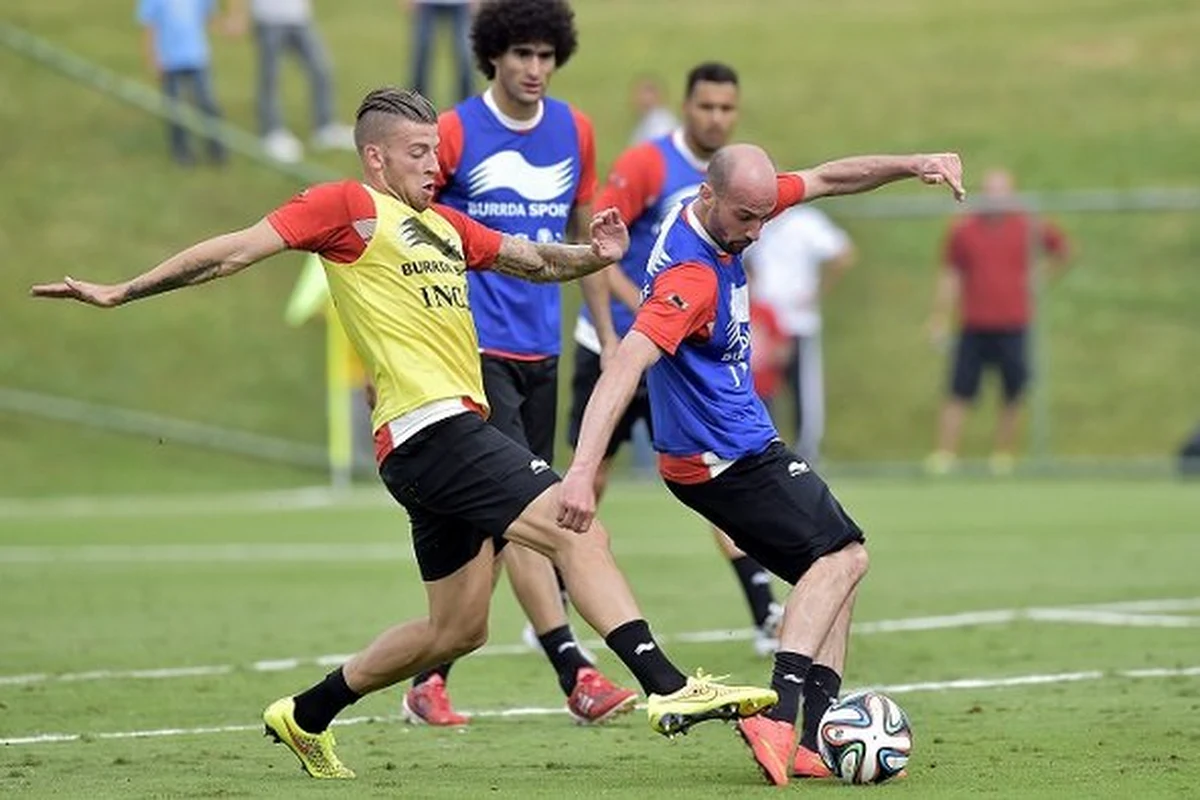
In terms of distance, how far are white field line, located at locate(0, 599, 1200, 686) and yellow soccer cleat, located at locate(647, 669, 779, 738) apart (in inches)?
158

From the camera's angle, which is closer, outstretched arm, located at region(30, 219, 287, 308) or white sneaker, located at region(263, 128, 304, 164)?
outstretched arm, located at region(30, 219, 287, 308)

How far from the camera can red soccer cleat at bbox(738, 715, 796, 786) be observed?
8.27 m

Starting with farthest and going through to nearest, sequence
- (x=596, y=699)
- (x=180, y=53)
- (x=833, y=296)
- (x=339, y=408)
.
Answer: (x=180, y=53), (x=833, y=296), (x=339, y=408), (x=596, y=699)

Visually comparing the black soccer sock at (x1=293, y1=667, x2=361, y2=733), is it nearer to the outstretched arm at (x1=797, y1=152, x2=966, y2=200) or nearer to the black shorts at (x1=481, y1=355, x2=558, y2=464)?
the black shorts at (x1=481, y1=355, x2=558, y2=464)

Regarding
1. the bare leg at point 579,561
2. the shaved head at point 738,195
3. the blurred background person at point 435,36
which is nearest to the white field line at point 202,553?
the blurred background person at point 435,36

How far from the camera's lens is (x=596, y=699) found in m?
10.2

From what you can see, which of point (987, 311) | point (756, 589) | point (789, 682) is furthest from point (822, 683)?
→ point (987, 311)

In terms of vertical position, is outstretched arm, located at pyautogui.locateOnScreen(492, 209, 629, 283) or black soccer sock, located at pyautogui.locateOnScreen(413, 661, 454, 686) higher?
outstretched arm, located at pyautogui.locateOnScreen(492, 209, 629, 283)

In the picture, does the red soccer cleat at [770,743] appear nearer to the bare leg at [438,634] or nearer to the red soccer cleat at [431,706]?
the bare leg at [438,634]

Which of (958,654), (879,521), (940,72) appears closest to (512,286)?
(958,654)

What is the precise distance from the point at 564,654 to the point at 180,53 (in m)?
17.8

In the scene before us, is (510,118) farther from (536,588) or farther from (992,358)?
(992,358)

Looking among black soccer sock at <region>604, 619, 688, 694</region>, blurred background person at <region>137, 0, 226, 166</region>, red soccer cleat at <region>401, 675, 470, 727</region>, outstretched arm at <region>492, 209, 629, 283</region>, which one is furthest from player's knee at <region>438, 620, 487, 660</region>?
blurred background person at <region>137, 0, 226, 166</region>

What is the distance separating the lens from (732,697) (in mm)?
8094
